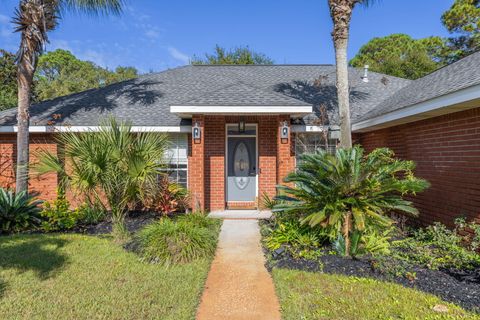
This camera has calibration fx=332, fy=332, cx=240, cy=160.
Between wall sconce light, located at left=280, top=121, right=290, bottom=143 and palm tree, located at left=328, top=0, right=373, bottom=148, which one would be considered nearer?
palm tree, located at left=328, top=0, right=373, bottom=148

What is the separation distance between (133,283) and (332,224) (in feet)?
10.5

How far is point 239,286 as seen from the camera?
4.82m

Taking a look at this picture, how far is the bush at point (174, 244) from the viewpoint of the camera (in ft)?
18.6

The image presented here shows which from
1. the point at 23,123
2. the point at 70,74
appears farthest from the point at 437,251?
the point at 70,74

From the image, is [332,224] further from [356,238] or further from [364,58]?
[364,58]

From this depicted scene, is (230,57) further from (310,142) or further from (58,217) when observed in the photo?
(58,217)

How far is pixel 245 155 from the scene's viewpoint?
10.5 metres

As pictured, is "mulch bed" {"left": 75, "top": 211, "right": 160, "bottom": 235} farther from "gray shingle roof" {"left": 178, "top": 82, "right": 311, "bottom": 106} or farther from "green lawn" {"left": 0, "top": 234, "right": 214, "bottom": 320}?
"gray shingle roof" {"left": 178, "top": 82, "right": 311, "bottom": 106}

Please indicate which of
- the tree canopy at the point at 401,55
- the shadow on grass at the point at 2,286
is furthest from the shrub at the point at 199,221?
the tree canopy at the point at 401,55

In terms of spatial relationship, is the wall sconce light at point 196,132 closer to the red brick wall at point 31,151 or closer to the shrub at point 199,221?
the shrub at point 199,221

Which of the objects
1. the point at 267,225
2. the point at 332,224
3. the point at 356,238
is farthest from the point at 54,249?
the point at 356,238

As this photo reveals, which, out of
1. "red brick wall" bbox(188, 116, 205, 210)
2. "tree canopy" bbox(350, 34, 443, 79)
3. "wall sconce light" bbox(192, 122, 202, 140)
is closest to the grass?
"red brick wall" bbox(188, 116, 205, 210)

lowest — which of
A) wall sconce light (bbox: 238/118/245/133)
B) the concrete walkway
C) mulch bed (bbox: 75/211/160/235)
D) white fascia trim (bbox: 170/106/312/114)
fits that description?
the concrete walkway

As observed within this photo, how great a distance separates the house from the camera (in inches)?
262
